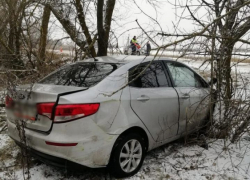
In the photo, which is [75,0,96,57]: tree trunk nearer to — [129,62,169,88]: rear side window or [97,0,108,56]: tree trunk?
[97,0,108,56]: tree trunk

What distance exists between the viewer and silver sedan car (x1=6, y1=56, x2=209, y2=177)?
2428 millimetres

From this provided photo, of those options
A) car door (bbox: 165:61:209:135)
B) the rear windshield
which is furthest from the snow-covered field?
the rear windshield

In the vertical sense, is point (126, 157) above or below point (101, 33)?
below

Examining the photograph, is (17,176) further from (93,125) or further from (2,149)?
(93,125)

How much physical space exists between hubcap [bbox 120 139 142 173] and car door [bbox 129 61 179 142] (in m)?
0.29

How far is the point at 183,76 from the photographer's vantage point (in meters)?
3.85

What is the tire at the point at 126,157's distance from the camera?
2725 millimetres

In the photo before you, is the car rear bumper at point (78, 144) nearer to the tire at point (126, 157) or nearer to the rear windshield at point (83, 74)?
the tire at point (126, 157)

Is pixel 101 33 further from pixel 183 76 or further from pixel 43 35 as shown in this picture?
pixel 183 76

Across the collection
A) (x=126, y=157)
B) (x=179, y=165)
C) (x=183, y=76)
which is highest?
(x=183, y=76)

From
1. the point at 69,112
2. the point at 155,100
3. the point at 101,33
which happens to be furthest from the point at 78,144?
the point at 101,33

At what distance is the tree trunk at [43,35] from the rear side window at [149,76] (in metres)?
3.30

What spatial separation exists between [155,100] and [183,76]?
98 cm

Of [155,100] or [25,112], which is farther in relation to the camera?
[155,100]
